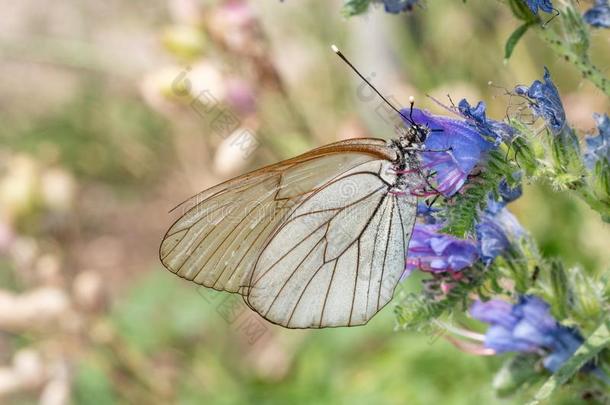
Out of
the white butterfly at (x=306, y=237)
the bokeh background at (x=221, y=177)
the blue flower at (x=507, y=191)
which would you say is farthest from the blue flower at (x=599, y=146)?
the bokeh background at (x=221, y=177)

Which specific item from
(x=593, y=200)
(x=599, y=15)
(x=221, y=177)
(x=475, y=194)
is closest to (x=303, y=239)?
(x=475, y=194)

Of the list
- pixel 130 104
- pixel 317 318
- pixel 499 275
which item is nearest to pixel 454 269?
pixel 499 275

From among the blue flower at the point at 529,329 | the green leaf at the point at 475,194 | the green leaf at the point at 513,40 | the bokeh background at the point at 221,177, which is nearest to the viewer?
the green leaf at the point at 475,194

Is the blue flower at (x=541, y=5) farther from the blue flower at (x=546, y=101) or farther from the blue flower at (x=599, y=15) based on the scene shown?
the blue flower at (x=599, y=15)

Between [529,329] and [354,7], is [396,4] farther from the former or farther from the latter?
[529,329]

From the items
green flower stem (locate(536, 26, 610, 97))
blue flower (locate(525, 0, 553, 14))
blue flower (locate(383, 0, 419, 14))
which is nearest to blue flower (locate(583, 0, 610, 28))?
green flower stem (locate(536, 26, 610, 97))

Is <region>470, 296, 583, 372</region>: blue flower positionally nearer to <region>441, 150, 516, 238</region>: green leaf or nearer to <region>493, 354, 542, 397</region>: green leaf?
<region>493, 354, 542, 397</region>: green leaf

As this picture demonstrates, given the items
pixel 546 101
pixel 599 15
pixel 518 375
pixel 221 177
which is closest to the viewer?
pixel 546 101
